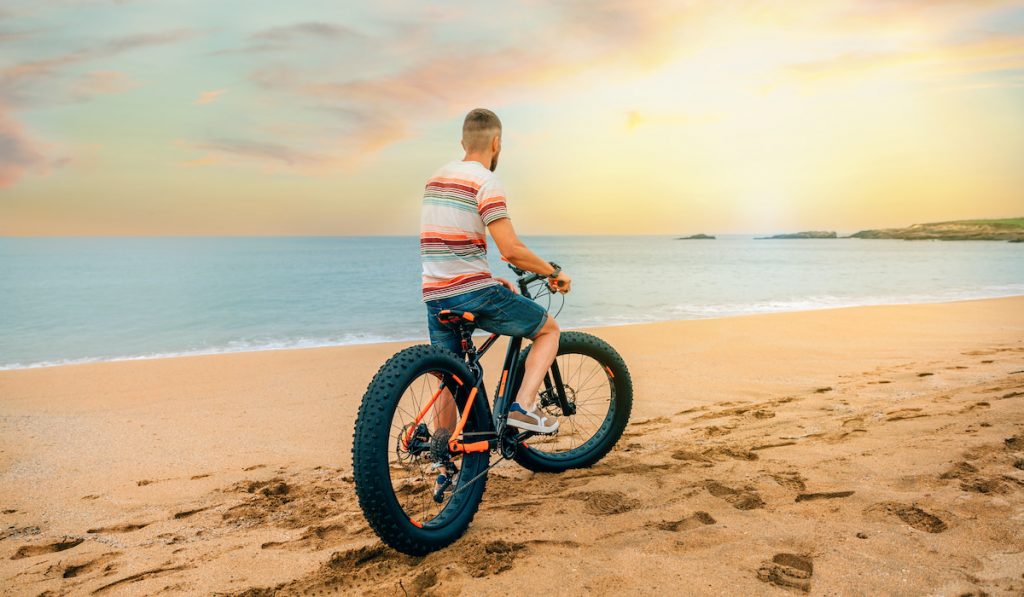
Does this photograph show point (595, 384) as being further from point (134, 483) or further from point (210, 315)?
point (210, 315)

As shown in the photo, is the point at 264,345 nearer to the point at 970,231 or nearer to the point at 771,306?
the point at 771,306

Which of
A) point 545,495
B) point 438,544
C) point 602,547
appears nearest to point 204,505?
point 438,544

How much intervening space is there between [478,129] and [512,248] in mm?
709

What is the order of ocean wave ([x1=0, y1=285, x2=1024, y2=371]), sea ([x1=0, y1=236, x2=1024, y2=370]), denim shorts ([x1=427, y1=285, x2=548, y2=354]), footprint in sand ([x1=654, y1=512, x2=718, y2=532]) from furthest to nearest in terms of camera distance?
sea ([x1=0, y1=236, x2=1024, y2=370]), ocean wave ([x1=0, y1=285, x2=1024, y2=371]), denim shorts ([x1=427, y1=285, x2=548, y2=354]), footprint in sand ([x1=654, y1=512, x2=718, y2=532])

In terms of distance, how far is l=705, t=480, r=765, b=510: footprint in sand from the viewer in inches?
130

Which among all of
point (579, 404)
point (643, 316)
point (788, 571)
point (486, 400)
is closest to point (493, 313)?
point (486, 400)

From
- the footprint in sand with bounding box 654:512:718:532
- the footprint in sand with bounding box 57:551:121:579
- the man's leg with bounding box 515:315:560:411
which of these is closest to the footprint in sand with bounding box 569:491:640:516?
the footprint in sand with bounding box 654:512:718:532

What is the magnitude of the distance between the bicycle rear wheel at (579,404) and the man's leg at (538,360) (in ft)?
0.53

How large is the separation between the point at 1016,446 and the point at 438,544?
12.2 feet

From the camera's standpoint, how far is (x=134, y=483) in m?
4.18

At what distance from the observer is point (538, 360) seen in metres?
3.62

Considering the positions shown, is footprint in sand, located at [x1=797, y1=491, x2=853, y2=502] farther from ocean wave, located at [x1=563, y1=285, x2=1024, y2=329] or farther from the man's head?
ocean wave, located at [x1=563, y1=285, x2=1024, y2=329]

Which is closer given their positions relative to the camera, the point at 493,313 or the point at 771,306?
the point at 493,313

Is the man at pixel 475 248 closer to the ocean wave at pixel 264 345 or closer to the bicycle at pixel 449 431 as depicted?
the bicycle at pixel 449 431
